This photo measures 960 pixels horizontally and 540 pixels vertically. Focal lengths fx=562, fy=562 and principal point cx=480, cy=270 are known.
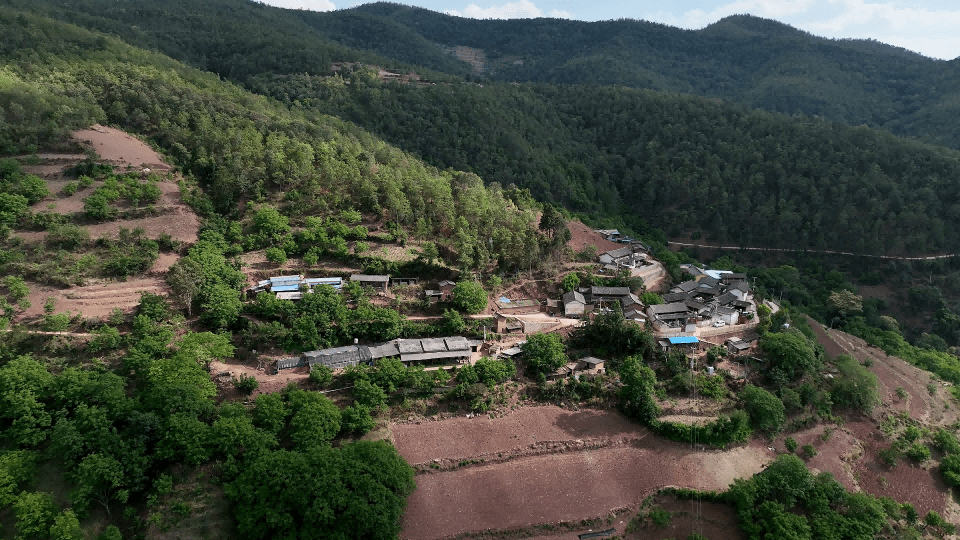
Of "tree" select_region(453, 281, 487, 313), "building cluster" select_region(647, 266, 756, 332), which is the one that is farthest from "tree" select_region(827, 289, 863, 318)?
"tree" select_region(453, 281, 487, 313)

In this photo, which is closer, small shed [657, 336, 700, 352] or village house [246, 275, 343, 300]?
village house [246, 275, 343, 300]

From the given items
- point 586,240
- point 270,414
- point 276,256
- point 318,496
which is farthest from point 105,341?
point 586,240

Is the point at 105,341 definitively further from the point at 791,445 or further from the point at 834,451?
the point at 834,451

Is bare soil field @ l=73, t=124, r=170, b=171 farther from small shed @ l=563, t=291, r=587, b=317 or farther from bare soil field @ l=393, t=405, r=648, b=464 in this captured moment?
small shed @ l=563, t=291, r=587, b=317

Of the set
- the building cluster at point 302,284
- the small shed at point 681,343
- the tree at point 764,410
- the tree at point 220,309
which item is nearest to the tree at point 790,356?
the tree at point 764,410

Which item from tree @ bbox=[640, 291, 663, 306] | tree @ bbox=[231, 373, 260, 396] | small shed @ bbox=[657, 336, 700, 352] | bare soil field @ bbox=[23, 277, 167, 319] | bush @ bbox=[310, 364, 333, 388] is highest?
tree @ bbox=[640, 291, 663, 306]

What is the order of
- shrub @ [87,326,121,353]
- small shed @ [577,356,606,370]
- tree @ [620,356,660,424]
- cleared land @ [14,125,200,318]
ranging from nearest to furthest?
shrub @ [87,326,121,353] < tree @ [620,356,660,424] < cleared land @ [14,125,200,318] < small shed @ [577,356,606,370]

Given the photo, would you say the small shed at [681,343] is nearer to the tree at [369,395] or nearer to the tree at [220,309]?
the tree at [369,395]
